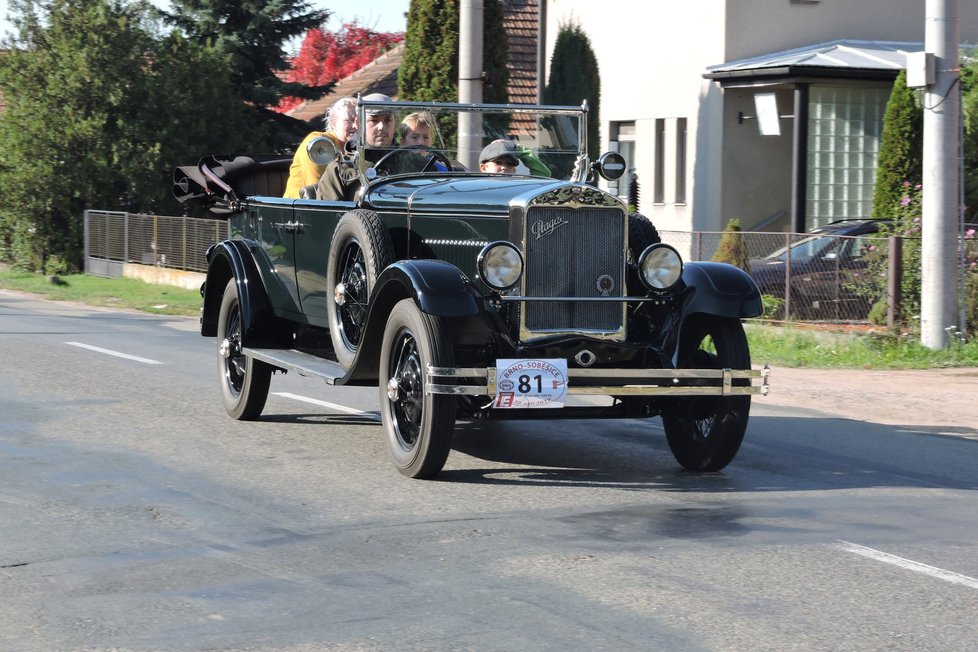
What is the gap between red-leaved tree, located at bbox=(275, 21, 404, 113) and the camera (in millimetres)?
54000

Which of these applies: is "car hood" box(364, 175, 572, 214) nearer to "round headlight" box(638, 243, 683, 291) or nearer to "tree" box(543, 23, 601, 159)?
"round headlight" box(638, 243, 683, 291)

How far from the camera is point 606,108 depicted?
30078 millimetres

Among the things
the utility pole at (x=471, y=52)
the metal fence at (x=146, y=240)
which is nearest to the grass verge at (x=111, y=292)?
the metal fence at (x=146, y=240)

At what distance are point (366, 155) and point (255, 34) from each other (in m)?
27.1

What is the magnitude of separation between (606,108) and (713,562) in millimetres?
24727

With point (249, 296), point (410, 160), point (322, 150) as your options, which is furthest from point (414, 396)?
point (249, 296)

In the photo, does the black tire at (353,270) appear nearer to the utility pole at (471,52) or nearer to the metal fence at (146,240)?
the utility pole at (471,52)

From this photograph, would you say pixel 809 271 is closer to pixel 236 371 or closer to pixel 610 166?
pixel 610 166

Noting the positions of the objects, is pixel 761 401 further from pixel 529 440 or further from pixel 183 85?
pixel 183 85

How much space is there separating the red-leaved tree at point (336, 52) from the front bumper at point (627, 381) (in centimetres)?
4674

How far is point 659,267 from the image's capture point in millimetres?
7945

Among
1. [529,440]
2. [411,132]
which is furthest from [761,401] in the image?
[411,132]

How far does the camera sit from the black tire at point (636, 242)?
8094 millimetres

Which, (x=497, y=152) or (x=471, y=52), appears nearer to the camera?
(x=497, y=152)
